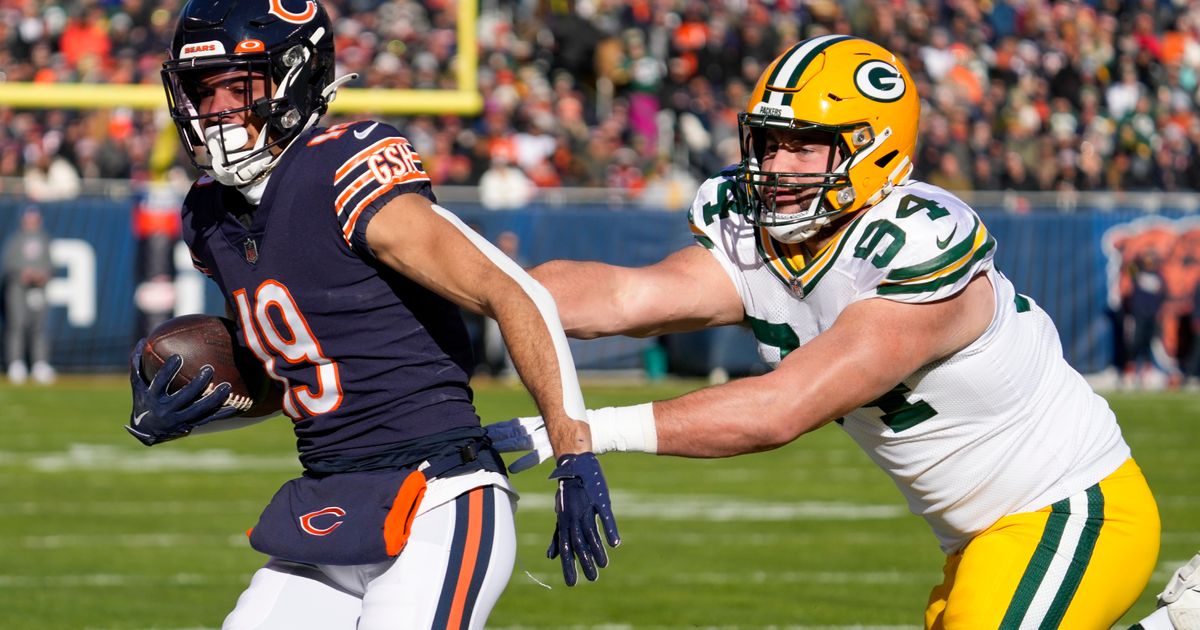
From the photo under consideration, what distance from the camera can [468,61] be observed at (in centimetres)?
1114

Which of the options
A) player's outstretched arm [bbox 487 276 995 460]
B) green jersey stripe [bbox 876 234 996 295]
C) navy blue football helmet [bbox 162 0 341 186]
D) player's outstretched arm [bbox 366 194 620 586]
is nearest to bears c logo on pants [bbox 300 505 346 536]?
player's outstretched arm [bbox 487 276 995 460]

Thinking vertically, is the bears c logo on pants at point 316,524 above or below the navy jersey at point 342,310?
below

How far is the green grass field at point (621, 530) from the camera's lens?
644cm

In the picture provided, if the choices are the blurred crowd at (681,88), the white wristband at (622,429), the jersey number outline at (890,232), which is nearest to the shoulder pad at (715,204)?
the jersey number outline at (890,232)

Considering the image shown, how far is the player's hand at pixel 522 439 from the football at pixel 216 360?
51 cm

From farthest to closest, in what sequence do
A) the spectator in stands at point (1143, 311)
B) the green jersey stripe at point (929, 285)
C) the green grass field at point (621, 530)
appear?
the spectator in stands at point (1143, 311)
the green grass field at point (621, 530)
the green jersey stripe at point (929, 285)

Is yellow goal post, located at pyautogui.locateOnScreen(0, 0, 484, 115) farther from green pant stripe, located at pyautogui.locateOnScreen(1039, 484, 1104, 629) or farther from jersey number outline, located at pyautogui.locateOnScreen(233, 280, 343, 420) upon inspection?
green pant stripe, located at pyautogui.locateOnScreen(1039, 484, 1104, 629)

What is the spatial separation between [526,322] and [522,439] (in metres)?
0.35

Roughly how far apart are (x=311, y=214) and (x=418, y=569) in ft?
2.30

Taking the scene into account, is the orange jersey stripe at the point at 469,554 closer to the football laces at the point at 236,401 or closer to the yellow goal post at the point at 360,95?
the football laces at the point at 236,401

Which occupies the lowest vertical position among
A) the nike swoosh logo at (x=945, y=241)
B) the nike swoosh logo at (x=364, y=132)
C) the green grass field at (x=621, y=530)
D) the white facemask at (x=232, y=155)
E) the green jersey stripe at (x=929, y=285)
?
the green grass field at (x=621, y=530)

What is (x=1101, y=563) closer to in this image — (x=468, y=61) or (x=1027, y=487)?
(x=1027, y=487)

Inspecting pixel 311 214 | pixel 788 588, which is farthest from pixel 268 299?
pixel 788 588

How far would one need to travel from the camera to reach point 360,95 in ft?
34.5
